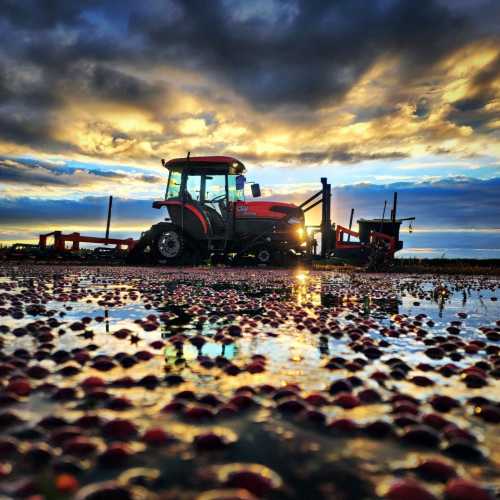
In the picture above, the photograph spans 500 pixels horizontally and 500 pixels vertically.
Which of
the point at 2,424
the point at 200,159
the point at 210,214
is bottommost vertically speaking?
the point at 2,424

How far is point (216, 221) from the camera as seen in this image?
19719 millimetres

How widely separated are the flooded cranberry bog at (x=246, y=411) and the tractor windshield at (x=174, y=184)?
15.0m

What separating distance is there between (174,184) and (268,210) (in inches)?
181

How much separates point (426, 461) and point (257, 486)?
2.51ft

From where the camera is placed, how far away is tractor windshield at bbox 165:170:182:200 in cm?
1981

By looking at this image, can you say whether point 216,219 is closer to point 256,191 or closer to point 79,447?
point 256,191

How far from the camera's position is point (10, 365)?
3.20 m

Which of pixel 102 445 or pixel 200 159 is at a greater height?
pixel 200 159

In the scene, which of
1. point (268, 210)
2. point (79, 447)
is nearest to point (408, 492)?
point (79, 447)

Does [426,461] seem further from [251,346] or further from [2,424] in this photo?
[251,346]

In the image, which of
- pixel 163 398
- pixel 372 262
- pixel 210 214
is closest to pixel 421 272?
pixel 372 262

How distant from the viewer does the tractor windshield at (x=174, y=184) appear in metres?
19.8

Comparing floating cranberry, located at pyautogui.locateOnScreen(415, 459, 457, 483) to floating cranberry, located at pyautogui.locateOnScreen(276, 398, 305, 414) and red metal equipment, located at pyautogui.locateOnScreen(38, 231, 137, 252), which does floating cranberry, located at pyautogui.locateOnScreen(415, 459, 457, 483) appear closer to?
floating cranberry, located at pyautogui.locateOnScreen(276, 398, 305, 414)

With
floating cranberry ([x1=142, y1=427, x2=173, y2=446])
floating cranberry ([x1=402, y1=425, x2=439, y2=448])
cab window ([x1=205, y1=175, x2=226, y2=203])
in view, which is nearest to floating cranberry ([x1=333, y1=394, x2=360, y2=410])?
floating cranberry ([x1=402, y1=425, x2=439, y2=448])
